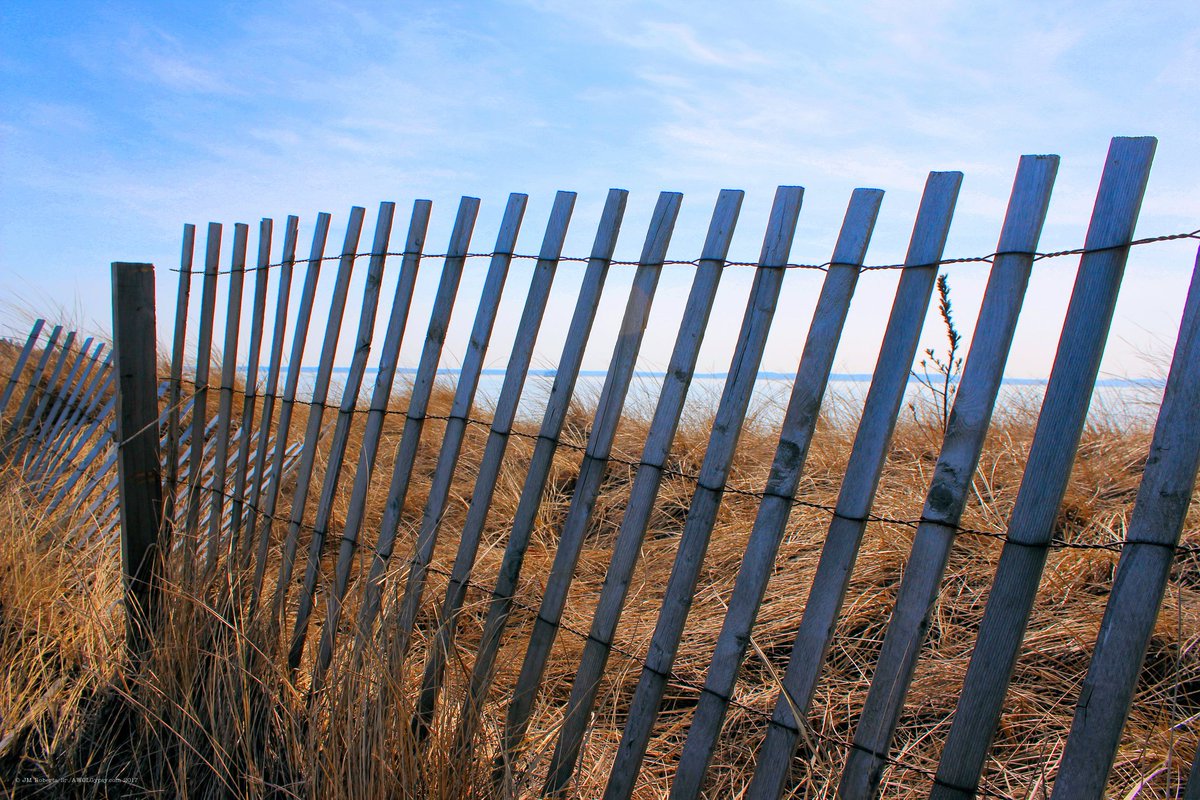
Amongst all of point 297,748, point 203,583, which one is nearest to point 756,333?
point 297,748

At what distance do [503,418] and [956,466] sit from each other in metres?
1.08

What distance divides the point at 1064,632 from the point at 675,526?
5.26ft

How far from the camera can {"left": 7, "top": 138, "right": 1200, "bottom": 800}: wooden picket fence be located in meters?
1.21

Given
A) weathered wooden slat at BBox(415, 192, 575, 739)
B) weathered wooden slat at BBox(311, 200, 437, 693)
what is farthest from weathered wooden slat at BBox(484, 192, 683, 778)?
weathered wooden slat at BBox(311, 200, 437, 693)

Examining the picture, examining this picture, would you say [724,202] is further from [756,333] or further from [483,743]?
[483,743]

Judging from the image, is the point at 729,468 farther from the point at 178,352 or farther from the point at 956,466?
the point at 178,352

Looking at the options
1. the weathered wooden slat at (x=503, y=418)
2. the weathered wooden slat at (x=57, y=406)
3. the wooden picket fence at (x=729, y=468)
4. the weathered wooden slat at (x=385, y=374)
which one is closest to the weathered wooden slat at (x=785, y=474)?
the wooden picket fence at (x=729, y=468)

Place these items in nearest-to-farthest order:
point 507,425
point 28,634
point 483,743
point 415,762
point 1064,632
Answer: point 415,762 < point 483,743 < point 507,425 < point 1064,632 < point 28,634

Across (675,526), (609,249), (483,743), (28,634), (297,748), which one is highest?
(609,249)

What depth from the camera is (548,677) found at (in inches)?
99.0

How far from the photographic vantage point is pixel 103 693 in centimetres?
235

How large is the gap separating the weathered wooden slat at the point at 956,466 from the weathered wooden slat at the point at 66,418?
4146 mm

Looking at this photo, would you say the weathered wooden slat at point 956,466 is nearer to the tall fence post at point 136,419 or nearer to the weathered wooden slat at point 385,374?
the weathered wooden slat at point 385,374

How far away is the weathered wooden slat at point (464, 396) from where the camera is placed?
6.56 feet
